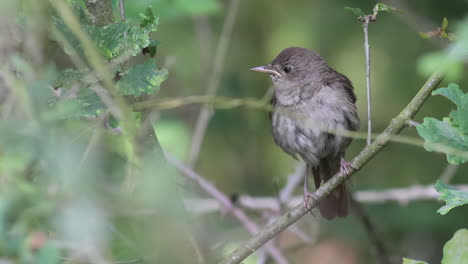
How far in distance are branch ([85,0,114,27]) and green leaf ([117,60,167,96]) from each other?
0.36 meters

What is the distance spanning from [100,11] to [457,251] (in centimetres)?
171

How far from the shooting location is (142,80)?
2.46 meters

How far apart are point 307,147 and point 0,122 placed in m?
3.09

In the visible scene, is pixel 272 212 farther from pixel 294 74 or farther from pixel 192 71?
pixel 192 71

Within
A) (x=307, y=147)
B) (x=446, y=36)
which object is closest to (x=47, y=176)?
(x=446, y=36)

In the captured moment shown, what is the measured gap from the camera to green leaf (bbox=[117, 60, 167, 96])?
2.42 meters

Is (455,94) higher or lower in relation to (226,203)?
lower

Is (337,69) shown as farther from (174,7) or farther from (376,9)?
(376,9)

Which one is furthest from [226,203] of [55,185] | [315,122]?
[55,185]

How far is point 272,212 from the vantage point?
5133mm

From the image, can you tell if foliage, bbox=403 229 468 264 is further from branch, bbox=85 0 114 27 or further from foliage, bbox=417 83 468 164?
branch, bbox=85 0 114 27

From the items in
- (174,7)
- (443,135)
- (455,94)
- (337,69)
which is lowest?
(443,135)

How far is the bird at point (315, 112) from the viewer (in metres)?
4.32

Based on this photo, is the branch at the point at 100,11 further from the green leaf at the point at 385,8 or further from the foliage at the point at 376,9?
the green leaf at the point at 385,8
